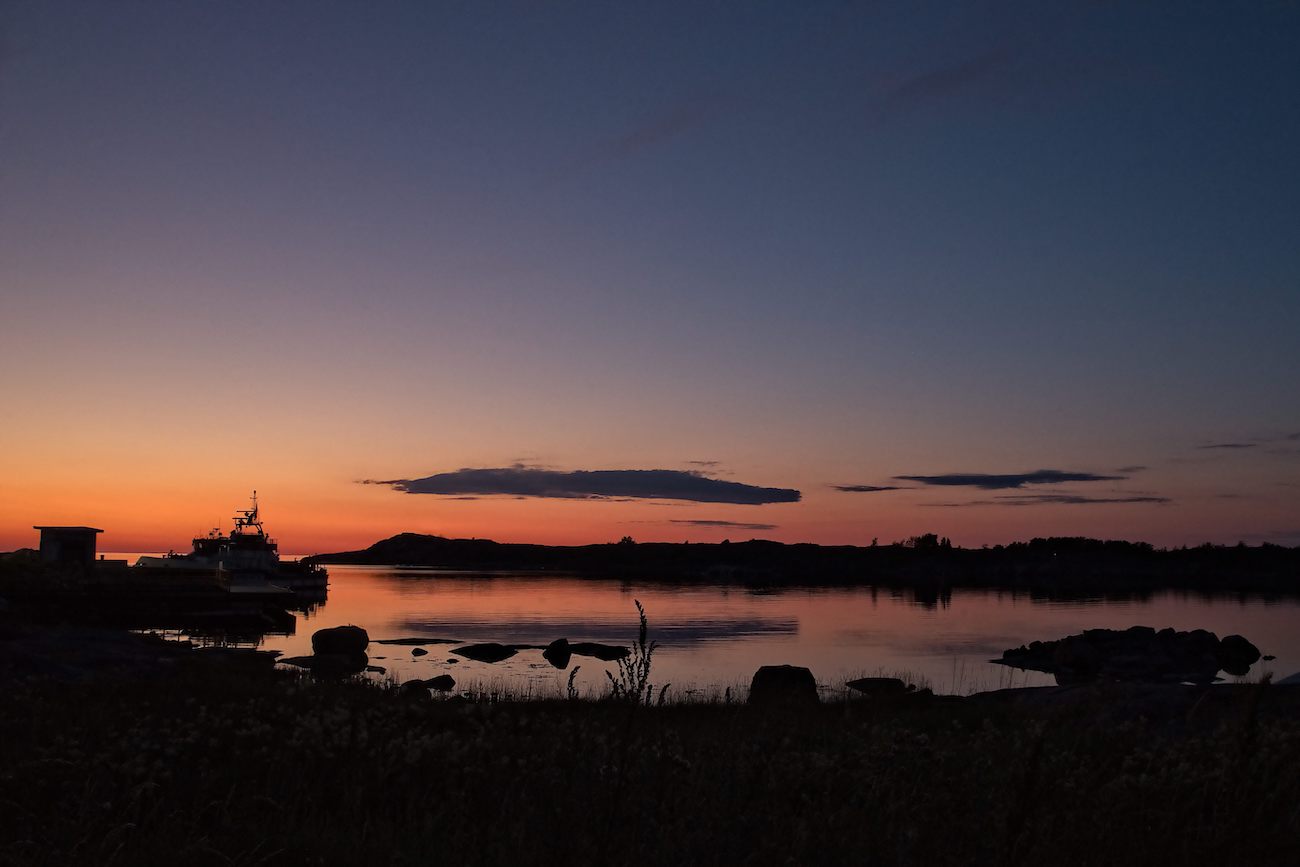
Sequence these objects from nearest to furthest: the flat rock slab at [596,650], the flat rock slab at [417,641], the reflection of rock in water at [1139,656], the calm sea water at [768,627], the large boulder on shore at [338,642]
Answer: the calm sea water at [768,627] → the large boulder on shore at [338,642] → the reflection of rock in water at [1139,656] → the flat rock slab at [596,650] → the flat rock slab at [417,641]

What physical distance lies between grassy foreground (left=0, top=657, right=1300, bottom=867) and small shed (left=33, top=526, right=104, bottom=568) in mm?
58524

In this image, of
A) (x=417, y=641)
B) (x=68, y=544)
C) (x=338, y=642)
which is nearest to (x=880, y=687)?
(x=338, y=642)

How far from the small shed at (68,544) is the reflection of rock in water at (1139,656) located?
58949 millimetres

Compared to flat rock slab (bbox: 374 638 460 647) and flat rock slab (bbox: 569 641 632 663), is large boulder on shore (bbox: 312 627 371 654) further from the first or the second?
flat rock slab (bbox: 569 641 632 663)

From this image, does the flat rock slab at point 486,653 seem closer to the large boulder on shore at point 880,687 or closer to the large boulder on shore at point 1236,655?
the large boulder on shore at point 880,687

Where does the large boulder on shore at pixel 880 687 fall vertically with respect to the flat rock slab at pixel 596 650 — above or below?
above

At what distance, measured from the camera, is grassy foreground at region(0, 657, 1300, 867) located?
17.5ft

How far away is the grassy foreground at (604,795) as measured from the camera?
5.33 metres

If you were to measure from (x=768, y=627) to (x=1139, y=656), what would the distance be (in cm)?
2419

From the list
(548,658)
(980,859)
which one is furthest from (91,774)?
(548,658)

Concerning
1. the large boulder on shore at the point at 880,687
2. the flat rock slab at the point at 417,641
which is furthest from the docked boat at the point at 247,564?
the large boulder on shore at the point at 880,687

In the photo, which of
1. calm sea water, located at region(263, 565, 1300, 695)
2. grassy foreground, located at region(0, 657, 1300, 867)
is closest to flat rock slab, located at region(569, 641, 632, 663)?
calm sea water, located at region(263, 565, 1300, 695)

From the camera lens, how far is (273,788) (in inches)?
340

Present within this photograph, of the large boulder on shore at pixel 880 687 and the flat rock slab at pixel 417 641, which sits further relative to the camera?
the flat rock slab at pixel 417 641
